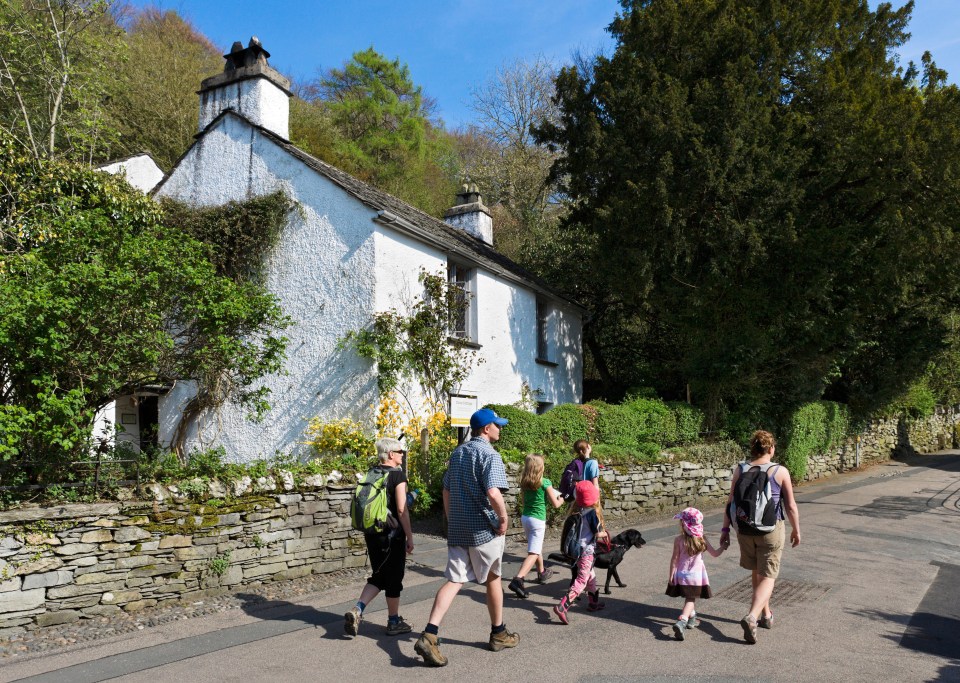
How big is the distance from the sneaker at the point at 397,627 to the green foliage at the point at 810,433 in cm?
1615

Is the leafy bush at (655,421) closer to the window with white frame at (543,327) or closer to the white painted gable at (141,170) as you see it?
the window with white frame at (543,327)

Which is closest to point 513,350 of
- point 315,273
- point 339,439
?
point 315,273

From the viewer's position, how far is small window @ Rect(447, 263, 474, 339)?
15831mm

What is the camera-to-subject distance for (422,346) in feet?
47.2

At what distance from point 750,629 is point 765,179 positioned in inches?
509

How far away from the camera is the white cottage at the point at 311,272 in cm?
1403

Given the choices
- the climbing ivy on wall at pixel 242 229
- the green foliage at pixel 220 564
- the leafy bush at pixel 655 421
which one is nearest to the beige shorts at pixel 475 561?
the green foliage at pixel 220 564

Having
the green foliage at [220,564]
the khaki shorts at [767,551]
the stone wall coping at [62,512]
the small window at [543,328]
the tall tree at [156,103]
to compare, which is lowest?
the green foliage at [220,564]

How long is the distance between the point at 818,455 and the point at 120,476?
2165cm

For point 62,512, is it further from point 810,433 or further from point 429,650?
point 810,433

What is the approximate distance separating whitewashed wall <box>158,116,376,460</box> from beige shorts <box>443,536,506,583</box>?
27.0 ft

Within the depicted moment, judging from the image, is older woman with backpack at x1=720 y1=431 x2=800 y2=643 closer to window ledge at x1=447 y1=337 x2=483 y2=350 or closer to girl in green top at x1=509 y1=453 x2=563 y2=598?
girl in green top at x1=509 y1=453 x2=563 y2=598

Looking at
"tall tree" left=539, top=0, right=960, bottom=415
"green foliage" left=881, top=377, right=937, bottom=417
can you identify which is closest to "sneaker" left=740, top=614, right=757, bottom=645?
"tall tree" left=539, top=0, right=960, bottom=415

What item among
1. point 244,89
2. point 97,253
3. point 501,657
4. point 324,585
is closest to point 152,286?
point 97,253
